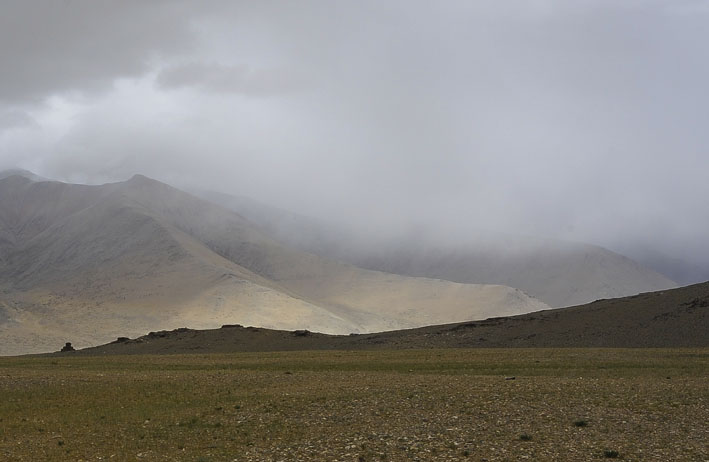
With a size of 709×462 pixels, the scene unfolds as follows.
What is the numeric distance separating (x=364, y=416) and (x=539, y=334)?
4859cm

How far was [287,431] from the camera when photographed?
24094mm

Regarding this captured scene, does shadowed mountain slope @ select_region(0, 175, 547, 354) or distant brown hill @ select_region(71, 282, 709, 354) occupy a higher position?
shadowed mountain slope @ select_region(0, 175, 547, 354)

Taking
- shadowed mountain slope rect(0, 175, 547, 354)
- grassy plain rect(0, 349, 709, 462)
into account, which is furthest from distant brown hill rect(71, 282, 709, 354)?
shadowed mountain slope rect(0, 175, 547, 354)

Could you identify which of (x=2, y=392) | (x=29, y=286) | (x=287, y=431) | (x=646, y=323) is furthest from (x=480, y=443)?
(x=29, y=286)

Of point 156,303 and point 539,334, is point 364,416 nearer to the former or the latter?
point 539,334

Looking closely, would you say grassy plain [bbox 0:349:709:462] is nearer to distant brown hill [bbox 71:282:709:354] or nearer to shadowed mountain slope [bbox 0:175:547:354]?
distant brown hill [bbox 71:282:709:354]

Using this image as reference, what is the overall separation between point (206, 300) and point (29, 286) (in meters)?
54.3

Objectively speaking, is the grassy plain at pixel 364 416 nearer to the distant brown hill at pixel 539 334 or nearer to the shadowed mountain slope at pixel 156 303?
the distant brown hill at pixel 539 334

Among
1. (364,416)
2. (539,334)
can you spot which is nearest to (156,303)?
(539,334)

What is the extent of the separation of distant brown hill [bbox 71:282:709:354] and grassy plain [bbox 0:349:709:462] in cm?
2702

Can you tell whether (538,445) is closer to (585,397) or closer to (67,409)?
(585,397)

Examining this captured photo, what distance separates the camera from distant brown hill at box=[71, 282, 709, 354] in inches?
2549

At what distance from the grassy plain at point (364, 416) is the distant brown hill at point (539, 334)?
27019 millimetres

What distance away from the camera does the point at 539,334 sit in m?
70.6
